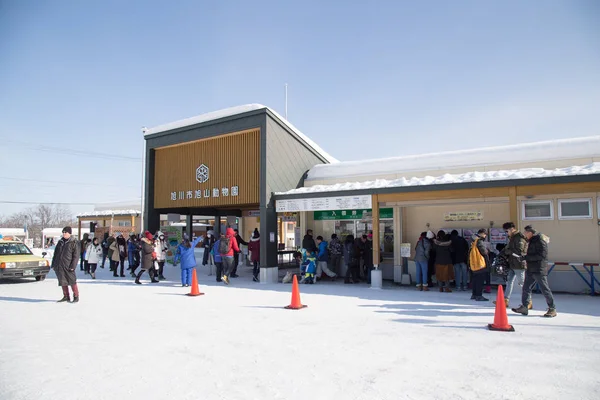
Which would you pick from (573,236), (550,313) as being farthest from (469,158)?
(550,313)

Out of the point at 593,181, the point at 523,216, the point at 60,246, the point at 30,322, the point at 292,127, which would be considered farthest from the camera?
the point at 292,127

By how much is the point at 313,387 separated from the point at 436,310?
4.49 meters

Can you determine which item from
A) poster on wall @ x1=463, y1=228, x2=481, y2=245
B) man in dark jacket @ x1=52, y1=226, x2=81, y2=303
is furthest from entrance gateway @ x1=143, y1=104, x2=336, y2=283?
poster on wall @ x1=463, y1=228, x2=481, y2=245

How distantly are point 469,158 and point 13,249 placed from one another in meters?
15.5

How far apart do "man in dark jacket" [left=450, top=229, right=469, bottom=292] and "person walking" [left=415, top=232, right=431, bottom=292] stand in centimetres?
65

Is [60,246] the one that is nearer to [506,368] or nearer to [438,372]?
[438,372]

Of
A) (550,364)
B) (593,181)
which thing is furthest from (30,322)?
(593,181)

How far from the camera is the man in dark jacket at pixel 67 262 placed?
8.57m

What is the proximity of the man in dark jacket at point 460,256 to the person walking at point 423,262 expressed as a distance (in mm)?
648

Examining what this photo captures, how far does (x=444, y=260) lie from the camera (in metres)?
10.0

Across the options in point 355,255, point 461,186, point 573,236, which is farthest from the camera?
point 355,255

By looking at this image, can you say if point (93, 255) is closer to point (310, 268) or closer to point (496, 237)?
point (310, 268)

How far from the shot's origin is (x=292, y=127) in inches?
563

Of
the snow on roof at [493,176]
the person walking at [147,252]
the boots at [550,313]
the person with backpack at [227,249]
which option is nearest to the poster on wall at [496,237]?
the snow on roof at [493,176]
